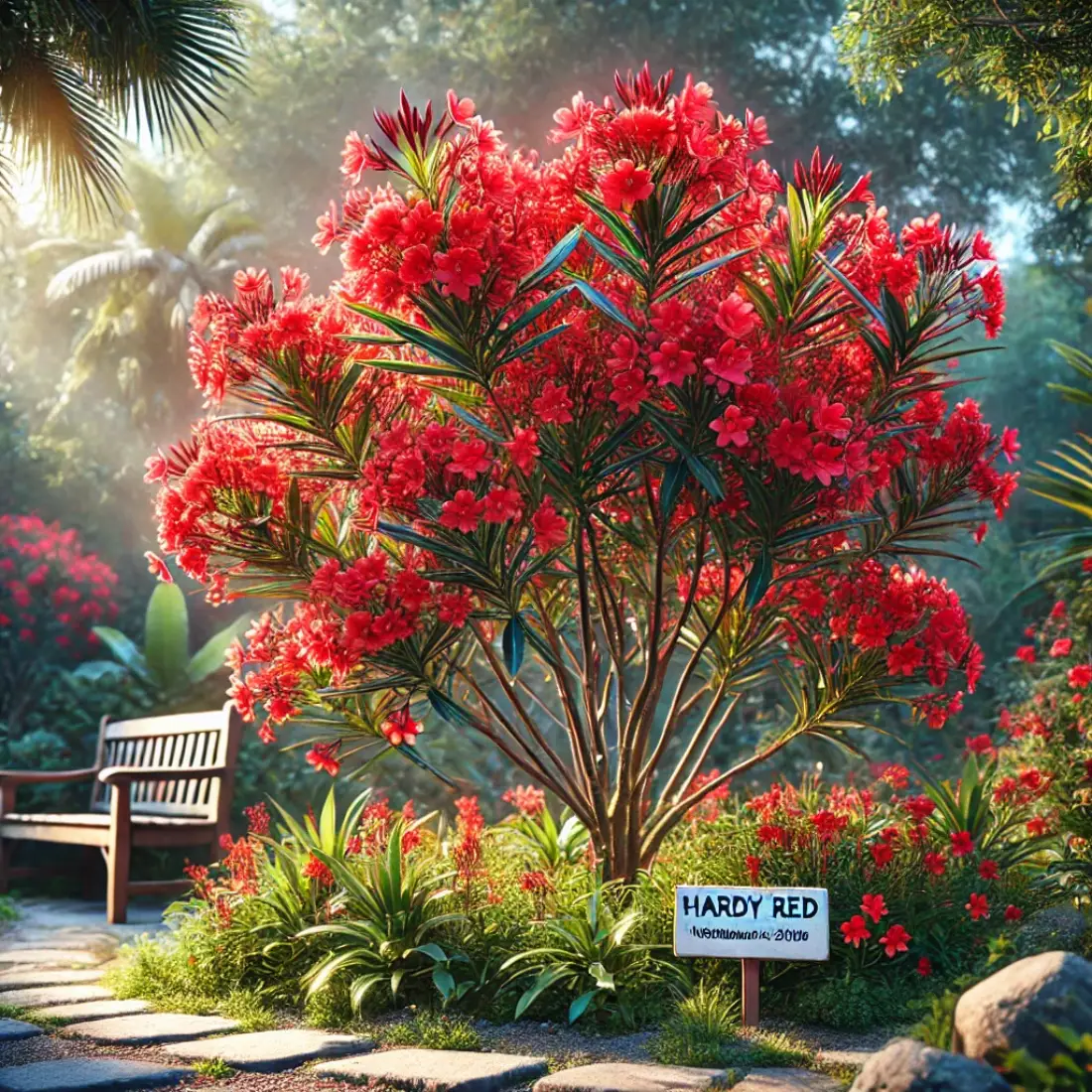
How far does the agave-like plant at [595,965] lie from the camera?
13.3 ft

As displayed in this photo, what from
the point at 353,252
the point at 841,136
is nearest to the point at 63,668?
the point at 353,252

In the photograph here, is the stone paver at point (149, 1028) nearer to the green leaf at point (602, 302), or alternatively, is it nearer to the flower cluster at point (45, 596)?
the green leaf at point (602, 302)

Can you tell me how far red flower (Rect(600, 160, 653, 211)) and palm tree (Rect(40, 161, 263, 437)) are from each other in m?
10.8

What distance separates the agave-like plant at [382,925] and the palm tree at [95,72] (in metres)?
3.56

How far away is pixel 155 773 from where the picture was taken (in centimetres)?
657

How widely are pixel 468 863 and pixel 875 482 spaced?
1.94m

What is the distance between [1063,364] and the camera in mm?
18656

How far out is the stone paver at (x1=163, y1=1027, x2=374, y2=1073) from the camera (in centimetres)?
368

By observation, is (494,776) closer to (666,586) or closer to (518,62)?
(666,586)

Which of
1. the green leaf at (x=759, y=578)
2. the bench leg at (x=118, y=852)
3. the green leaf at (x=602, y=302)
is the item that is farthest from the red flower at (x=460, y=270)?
the bench leg at (x=118, y=852)

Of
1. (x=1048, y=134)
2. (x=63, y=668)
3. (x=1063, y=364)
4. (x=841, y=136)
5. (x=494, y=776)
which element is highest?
(x=841, y=136)

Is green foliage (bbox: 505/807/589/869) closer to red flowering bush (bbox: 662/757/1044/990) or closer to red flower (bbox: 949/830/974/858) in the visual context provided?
red flowering bush (bbox: 662/757/1044/990)

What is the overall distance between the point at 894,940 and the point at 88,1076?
95.4 inches

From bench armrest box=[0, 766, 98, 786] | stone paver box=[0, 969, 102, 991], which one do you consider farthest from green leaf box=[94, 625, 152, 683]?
stone paver box=[0, 969, 102, 991]
